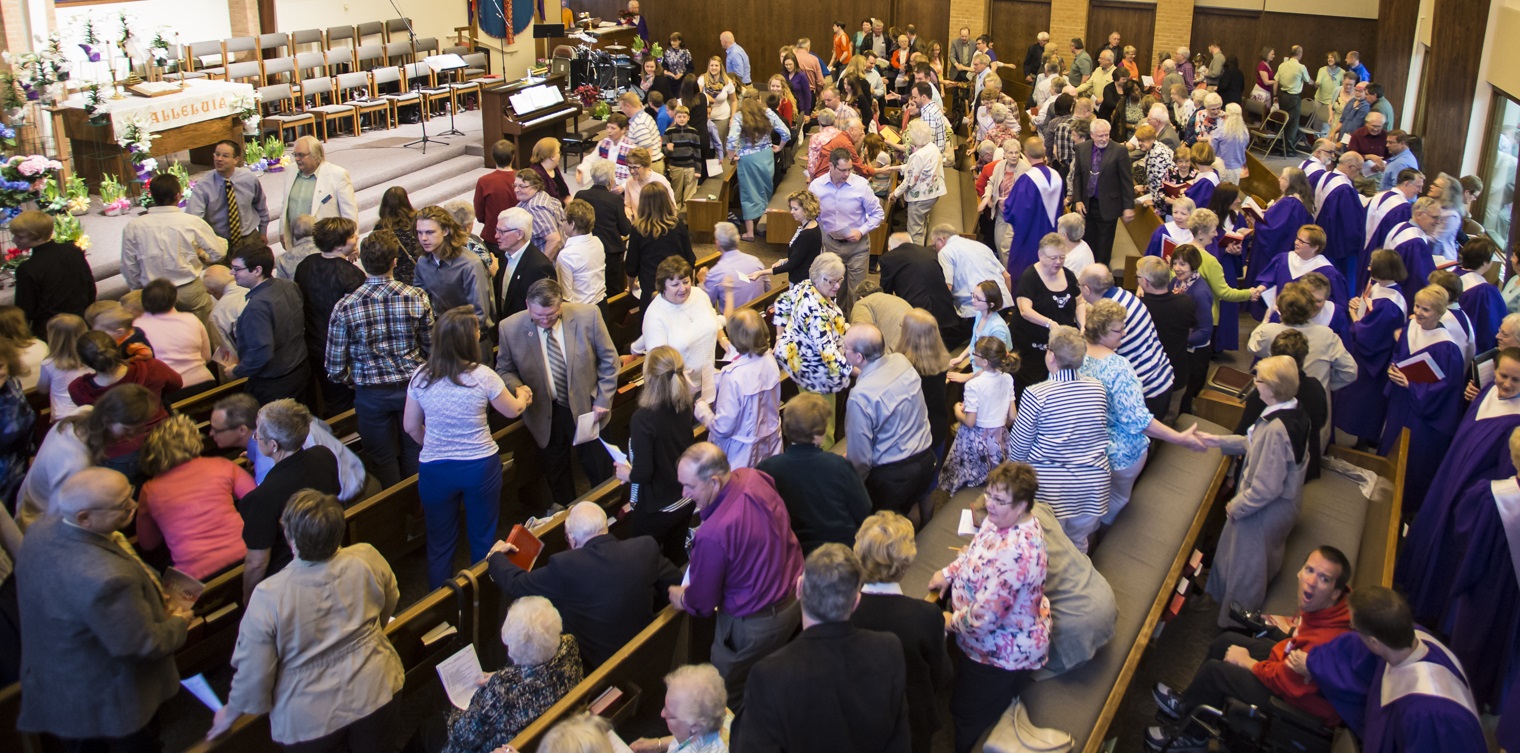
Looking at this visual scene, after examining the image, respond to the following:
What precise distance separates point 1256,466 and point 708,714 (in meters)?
2.81

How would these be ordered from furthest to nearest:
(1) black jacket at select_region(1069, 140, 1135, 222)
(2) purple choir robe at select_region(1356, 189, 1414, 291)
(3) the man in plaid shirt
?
(1) black jacket at select_region(1069, 140, 1135, 222) < (2) purple choir robe at select_region(1356, 189, 1414, 291) < (3) the man in plaid shirt

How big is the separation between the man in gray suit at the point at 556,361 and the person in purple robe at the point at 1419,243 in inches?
208

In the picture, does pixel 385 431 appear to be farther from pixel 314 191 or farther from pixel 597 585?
pixel 314 191

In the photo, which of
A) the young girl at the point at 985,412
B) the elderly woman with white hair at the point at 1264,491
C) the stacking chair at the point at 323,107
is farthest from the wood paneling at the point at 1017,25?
the elderly woman with white hair at the point at 1264,491

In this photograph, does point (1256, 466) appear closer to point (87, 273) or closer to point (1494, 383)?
point (1494, 383)

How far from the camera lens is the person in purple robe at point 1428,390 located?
6.05 metres

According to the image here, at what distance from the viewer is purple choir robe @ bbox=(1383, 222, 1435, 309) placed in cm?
753

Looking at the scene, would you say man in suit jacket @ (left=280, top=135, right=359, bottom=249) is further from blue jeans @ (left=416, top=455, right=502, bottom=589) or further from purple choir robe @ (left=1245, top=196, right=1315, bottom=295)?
purple choir robe @ (left=1245, top=196, right=1315, bottom=295)

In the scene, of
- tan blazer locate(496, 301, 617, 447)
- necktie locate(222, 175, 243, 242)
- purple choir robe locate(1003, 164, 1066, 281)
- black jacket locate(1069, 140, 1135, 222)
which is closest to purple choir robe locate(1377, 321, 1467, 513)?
purple choir robe locate(1003, 164, 1066, 281)

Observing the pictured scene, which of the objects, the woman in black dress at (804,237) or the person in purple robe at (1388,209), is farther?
the person in purple robe at (1388,209)

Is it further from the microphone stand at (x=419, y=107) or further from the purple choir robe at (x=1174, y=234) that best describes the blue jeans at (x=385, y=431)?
the microphone stand at (x=419, y=107)

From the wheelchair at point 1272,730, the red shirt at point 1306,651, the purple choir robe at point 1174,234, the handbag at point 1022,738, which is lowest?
the wheelchair at point 1272,730

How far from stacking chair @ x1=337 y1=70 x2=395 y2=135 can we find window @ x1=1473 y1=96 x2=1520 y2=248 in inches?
481

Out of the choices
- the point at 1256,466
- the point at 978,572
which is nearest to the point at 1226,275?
the point at 1256,466
